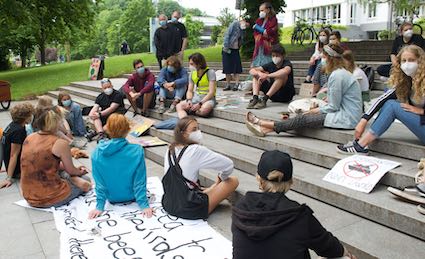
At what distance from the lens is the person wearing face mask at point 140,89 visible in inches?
364

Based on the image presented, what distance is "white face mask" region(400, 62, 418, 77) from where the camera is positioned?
4.63 meters

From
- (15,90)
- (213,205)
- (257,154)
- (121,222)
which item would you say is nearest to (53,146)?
(121,222)

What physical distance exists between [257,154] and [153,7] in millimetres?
79037

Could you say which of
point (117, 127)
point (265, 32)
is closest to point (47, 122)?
point (117, 127)

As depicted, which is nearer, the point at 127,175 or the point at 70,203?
the point at 127,175

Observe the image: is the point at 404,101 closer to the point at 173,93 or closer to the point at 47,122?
the point at 47,122

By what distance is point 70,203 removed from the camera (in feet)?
17.3

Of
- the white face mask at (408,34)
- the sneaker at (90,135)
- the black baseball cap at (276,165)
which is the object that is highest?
the white face mask at (408,34)

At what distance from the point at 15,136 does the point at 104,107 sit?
3054mm

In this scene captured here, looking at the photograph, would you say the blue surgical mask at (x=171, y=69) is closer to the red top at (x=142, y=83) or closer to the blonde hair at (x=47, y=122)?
the red top at (x=142, y=83)

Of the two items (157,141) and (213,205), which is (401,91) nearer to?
(213,205)

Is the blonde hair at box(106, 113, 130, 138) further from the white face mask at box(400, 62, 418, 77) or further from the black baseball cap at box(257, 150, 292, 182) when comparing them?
the white face mask at box(400, 62, 418, 77)

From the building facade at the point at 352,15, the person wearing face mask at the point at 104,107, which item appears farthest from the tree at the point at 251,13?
the building facade at the point at 352,15

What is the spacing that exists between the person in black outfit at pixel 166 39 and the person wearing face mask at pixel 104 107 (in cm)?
259
